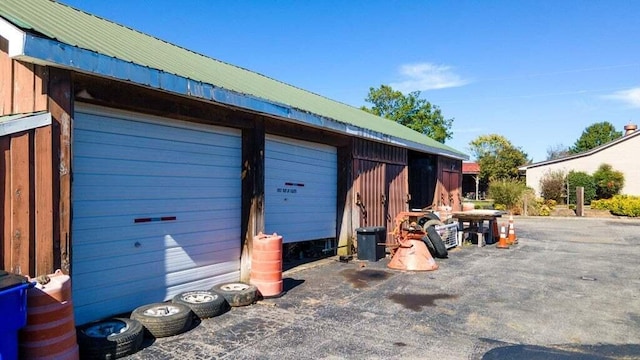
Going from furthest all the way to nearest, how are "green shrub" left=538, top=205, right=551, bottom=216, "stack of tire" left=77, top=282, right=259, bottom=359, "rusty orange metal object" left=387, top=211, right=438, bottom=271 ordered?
"green shrub" left=538, top=205, right=551, bottom=216 < "rusty orange metal object" left=387, top=211, right=438, bottom=271 < "stack of tire" left=77, top=282, right=259, bottom=359

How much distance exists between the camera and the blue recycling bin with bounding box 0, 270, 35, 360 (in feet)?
11.0

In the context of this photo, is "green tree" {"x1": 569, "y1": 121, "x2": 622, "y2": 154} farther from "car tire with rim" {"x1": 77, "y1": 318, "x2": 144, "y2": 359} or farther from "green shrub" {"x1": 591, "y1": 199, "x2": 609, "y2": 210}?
"car tire with rim" {"x1": 77, "y1": 318, "x2": 144, "y2": 359}

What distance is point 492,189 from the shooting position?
97.7 ft

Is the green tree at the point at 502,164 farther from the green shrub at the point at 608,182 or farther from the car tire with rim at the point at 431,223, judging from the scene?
the car tire with rim at the point at 431,223

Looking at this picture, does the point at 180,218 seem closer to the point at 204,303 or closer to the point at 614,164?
the point at 204,303

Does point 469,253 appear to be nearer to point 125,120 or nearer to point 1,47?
point 125,120

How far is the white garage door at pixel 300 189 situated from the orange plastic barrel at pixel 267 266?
1982 mm

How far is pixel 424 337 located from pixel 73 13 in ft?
22.4

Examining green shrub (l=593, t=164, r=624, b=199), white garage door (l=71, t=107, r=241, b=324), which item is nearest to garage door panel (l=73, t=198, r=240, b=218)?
white garage door (l=71, t=107, r=241, b=324)

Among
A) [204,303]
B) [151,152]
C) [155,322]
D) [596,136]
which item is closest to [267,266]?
[204,303]

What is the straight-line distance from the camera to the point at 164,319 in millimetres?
5023

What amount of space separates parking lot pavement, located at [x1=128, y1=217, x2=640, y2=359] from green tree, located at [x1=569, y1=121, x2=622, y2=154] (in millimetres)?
74528

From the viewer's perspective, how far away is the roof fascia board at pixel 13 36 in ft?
13.4

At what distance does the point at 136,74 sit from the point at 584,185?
114ft
